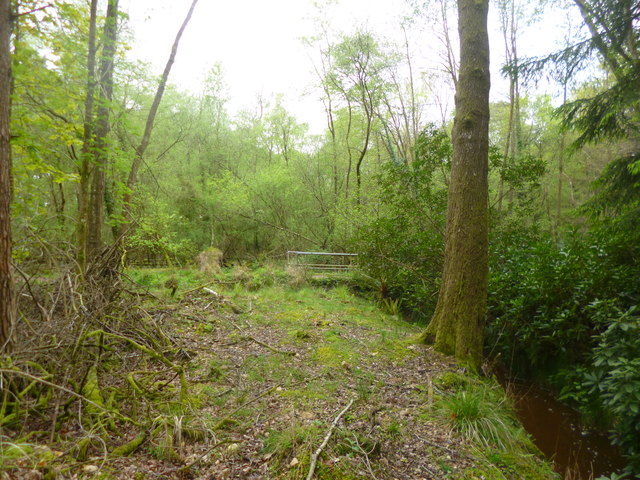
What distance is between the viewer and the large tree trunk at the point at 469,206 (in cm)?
441

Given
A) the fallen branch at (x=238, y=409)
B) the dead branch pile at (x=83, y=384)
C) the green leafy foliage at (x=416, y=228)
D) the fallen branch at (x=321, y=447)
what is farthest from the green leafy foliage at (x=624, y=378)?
the green leafy foliage at (x=416, y=228)

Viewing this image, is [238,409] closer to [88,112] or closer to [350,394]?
[350,394]

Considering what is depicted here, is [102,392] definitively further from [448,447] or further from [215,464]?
[448,447]

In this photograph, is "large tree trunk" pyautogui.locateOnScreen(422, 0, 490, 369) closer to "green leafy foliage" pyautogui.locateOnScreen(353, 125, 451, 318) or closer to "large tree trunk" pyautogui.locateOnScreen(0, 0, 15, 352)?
"green leafy foliage" pyautogui.locateOnScreen(353, 125, 451, 318)

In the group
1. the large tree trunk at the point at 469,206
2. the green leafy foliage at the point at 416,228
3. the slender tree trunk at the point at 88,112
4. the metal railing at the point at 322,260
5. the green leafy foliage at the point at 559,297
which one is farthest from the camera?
the metal railing at the point at 322,260

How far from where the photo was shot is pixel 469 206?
4.47 m

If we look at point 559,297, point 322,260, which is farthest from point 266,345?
point 322,260

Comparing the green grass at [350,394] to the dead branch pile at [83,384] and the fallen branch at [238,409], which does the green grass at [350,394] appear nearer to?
the fallen branch at [238,409]

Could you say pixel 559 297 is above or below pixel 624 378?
above

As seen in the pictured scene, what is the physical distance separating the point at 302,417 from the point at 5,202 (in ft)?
9.39

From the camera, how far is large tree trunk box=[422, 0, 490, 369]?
4410 millimetres

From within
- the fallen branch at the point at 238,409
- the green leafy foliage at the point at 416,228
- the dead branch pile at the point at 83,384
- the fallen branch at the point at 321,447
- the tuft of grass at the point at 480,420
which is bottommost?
the tuft of grass at the point at 480,420

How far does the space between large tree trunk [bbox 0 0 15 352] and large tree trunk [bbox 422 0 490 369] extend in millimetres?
4546

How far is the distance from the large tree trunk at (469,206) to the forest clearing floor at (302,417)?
45cm
